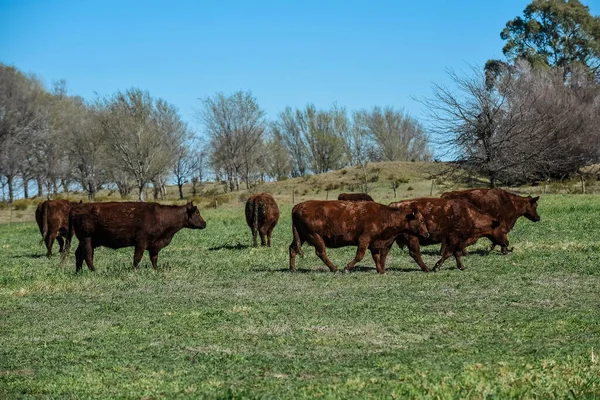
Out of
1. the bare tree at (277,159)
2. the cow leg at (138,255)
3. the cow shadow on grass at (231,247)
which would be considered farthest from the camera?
the bare tree at (277,159)

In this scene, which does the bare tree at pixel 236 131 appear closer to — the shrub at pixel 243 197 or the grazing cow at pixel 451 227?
the shrub at pixel 243 197

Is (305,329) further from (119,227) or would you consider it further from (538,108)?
(538,108)

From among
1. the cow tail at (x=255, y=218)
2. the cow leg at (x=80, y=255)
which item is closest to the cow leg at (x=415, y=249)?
the cow leg at (x=80, y=255)

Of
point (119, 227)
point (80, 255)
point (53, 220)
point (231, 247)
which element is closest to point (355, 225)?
point (119, 227)

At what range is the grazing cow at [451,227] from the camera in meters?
19.6

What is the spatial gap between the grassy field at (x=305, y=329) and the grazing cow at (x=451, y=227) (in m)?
0.62

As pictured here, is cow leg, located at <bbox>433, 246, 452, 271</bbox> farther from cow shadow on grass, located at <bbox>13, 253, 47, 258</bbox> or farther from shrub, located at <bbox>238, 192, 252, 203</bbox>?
shrub, located at <bbox>238, 192, 252, 203</bbox>

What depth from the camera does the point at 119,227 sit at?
20.5 meters

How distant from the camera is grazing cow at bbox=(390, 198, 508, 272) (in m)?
19.6

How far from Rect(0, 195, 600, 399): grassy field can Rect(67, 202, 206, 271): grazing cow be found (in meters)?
0.64

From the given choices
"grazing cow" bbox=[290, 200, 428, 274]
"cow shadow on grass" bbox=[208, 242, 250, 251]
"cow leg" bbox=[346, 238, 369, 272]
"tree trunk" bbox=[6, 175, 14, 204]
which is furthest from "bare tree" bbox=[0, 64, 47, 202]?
"cow leg" bbox=[346, 238, 369, 272]

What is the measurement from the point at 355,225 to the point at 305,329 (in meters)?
7.40

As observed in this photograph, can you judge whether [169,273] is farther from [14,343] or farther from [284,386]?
[284,386]

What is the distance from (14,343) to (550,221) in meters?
24.4
